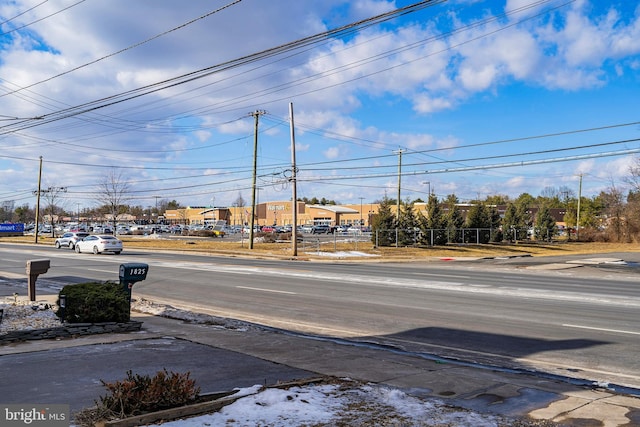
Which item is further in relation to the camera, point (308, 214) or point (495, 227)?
point (308, 214)

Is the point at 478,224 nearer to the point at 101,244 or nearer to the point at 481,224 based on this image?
the point at 481,224

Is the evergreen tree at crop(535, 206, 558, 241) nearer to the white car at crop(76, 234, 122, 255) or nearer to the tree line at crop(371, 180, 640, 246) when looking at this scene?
the tree line at crop(371, 180, 640, 246)

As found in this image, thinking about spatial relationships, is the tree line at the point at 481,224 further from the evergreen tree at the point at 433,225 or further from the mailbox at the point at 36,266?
the mailbox at the point at 36,266

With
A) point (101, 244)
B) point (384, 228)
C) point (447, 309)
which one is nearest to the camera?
point (447, 309)

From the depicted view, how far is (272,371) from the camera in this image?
6875 millimetres

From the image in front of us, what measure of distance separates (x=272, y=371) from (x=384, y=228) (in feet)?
127

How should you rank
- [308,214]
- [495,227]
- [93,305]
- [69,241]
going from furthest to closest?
[308,214] < [495,227] < [69,241] < [93,305]

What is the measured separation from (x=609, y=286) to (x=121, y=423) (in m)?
20.3

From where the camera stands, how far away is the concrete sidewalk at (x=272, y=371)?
222 inches

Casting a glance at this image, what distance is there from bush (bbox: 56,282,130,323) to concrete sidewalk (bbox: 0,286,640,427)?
2.11 ft

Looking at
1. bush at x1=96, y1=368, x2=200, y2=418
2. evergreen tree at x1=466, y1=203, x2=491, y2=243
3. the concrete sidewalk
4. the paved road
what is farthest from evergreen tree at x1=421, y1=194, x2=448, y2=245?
bush at x1=96, y1=368, x2=200, y2=418

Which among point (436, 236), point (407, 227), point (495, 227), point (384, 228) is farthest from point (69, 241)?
point (495, 227)

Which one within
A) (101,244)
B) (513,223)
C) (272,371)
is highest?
(513,223)

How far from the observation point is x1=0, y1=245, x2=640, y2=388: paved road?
355 inches
